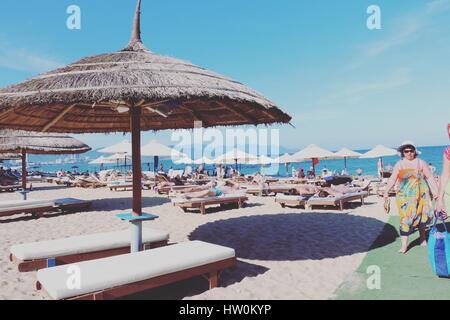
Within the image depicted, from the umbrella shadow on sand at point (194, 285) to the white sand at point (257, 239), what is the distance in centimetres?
1

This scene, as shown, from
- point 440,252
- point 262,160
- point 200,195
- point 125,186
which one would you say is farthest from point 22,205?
point 262,160

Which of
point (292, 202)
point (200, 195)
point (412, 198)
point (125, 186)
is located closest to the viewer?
point (412, 198)

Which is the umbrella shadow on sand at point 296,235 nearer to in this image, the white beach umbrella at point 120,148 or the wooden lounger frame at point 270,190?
the wooden lounger frame at point 270,190

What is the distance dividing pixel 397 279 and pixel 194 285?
2659mm

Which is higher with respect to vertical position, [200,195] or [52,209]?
[200,195]

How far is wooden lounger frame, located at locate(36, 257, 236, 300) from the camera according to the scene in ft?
11.2

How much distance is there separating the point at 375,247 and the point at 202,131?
Answer: 4789 mm

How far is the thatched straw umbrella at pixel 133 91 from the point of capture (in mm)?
4340

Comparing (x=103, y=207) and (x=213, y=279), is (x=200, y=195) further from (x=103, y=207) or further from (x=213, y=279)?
(x=213, y=279)

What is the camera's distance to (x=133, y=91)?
14.1 feet
